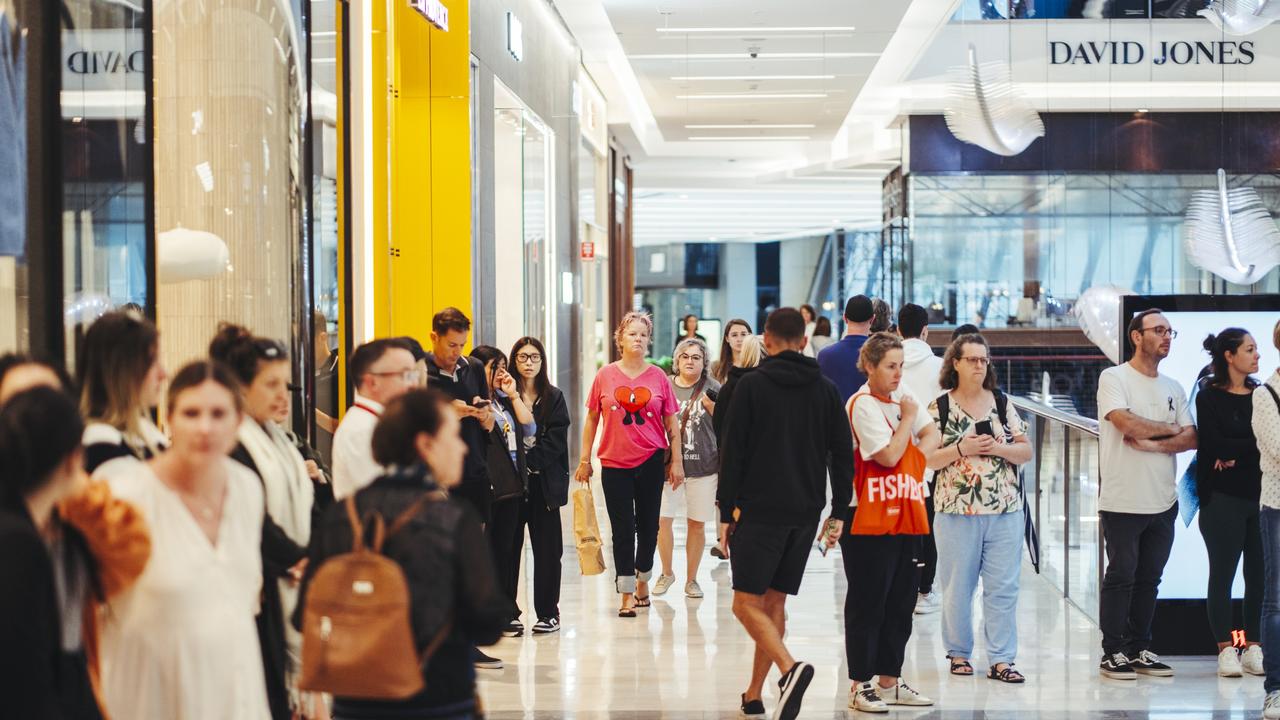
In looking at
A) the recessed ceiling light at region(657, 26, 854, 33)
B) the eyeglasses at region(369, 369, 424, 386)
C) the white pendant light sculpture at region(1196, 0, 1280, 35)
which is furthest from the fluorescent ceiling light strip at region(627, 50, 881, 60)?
the eyeglasses at region(369, 369, 424, 386)

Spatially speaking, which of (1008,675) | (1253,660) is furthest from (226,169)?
(1253,660)

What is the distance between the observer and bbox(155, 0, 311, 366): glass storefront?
17.3ft

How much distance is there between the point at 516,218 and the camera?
39.3 ft

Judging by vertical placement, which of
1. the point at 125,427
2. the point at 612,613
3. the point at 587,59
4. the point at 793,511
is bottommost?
the point at 612,613

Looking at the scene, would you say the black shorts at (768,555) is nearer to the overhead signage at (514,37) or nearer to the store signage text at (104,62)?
the store signage text at (104,62)

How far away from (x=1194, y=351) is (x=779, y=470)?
2.64 meters

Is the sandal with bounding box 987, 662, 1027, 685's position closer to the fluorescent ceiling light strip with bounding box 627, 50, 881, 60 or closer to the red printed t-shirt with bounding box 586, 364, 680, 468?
the red printed t-shirt with bounding box 586, 364, 680, 468

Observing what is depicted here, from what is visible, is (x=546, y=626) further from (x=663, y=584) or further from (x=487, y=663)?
(x=663, y=584)

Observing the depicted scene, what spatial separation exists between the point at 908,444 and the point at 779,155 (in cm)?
2095

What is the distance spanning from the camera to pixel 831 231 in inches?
1786

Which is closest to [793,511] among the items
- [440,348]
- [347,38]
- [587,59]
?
[440,348]

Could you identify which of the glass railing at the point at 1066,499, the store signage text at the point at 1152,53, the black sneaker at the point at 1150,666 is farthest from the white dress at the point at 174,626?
the store signage text at the point at 1152,53

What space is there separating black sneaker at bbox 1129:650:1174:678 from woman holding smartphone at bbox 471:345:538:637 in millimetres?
3010

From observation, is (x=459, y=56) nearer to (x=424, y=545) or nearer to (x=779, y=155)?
(x=424, y=545)
